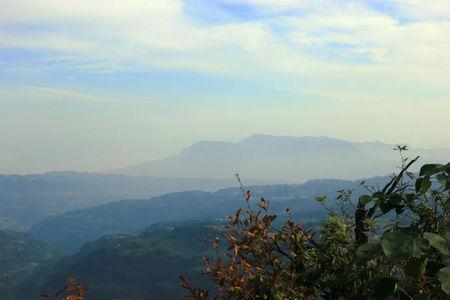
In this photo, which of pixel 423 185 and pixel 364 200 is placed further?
pixel 364 200

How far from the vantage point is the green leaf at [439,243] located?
2658mm

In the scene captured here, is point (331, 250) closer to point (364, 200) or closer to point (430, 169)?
point (364, 200)

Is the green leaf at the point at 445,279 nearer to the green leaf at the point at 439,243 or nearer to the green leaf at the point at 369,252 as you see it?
the green leaf at the point at 439,243

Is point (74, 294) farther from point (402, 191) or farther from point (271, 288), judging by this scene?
point (402, 191)

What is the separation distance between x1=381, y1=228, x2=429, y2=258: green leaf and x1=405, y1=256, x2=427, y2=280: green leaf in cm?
12

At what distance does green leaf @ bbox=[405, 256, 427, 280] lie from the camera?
2674 mm

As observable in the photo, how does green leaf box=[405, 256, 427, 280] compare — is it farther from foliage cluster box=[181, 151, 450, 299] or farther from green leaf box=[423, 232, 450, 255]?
foliage cluster box=[181, 151, 450, 299]

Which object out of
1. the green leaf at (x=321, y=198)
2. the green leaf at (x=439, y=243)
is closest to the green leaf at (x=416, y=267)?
the green leaf at (x=439, y=243)

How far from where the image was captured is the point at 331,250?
11.9 feet

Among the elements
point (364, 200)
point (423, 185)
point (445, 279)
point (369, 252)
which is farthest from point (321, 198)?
point (445, 279)

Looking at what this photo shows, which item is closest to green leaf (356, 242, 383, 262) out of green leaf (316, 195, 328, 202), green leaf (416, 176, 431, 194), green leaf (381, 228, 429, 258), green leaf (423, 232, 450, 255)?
green leaf (381, 228, 429, 258)

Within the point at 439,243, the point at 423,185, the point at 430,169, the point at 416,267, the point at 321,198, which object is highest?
the point at 430,169

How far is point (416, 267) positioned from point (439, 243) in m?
0.18

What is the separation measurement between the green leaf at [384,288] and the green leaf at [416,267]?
117 mm
